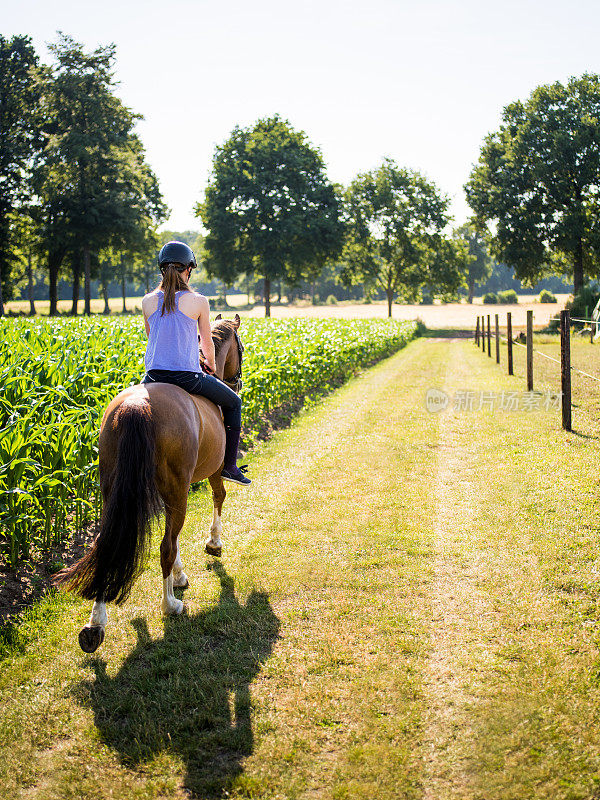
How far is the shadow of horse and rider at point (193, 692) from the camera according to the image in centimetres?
316

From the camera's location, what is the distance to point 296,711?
348 centimetres

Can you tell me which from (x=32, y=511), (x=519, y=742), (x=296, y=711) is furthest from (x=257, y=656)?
(x=32, y=511)

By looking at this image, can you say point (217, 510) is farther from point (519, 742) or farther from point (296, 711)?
point (519, 742)

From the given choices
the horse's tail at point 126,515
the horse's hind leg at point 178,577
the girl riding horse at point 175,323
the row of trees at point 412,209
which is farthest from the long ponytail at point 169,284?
the row of trees at point 412,209

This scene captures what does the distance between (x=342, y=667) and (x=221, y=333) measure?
3081 mm

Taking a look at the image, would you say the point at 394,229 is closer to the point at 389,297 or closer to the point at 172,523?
the point at 389,297

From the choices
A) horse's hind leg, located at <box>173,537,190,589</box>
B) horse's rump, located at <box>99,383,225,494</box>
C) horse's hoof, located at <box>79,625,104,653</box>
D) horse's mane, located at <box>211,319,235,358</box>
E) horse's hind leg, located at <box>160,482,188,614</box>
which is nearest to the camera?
horse's hoof, located at <box>79,625,104,653</box>

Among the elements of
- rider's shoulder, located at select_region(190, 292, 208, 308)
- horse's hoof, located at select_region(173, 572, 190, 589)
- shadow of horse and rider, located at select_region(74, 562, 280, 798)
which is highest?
rider's shoulder, located at select_region(190, 292, 208, 308)

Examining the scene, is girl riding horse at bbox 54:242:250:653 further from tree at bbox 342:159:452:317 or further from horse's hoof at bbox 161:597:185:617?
tree at bbox 342:159:452:317

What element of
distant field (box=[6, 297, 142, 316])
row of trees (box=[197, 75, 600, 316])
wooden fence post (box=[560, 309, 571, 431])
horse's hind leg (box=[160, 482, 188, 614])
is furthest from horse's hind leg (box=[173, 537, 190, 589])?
distant field (box=[6, 297, 142, 316])

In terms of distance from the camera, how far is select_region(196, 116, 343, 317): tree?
58.4 metres

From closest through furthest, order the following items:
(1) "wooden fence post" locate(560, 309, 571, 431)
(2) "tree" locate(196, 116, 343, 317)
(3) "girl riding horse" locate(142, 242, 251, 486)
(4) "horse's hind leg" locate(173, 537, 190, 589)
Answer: (3) "girl riding horse" locate(142, 242, 251, 486), (4) "horse's hind leg" locate(173, 537, 190, 589), (1) "wooden fence post" locate(560, 309, 571, 431), (2) "tree" locate(196, 116, 343, 317)

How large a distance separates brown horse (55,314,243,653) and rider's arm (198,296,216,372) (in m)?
0.45

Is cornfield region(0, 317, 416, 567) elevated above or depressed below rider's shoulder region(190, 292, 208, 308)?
below
